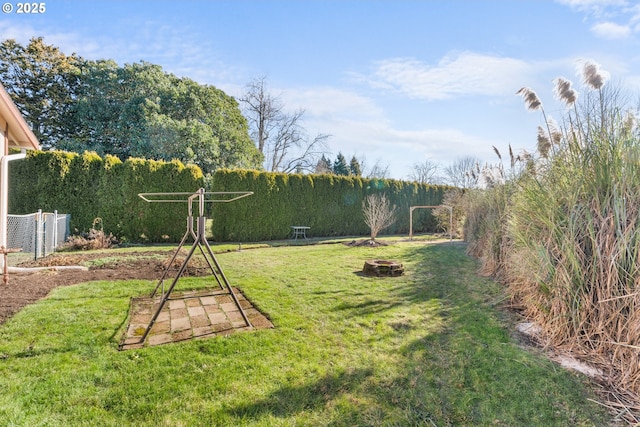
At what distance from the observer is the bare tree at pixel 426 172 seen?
31.0 metres

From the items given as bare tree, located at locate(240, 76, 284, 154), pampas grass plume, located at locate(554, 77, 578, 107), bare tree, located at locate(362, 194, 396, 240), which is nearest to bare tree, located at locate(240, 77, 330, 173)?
bare tree, located at locate(240, 76, 284, 154)

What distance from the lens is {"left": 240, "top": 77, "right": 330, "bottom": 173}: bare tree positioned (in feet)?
70.1

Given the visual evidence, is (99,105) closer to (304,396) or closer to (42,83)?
(42,83)

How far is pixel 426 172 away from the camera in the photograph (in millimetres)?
31250

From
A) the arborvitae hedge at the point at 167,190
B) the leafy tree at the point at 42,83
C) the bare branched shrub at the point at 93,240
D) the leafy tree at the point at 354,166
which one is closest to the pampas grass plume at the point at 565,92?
the arborvitae hedge at the point at 167,190

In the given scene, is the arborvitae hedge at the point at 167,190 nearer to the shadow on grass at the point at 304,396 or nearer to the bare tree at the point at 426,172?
the shadow on grass at the point at 304,396

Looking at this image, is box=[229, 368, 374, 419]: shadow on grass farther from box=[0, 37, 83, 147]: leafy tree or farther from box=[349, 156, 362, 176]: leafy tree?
box=[349, 156, 362, 176]: leafy tree

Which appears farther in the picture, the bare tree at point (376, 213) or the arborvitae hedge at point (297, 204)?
the arborvitae hedge at point (297, 204)

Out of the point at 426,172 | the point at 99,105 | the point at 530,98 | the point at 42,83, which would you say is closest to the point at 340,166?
the point at 426,172

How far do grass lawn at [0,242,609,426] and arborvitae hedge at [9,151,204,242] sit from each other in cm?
609

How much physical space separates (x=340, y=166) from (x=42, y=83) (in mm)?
24633

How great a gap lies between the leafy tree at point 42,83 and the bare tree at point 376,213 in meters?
17.4

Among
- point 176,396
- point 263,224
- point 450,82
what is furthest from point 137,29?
point 176,396

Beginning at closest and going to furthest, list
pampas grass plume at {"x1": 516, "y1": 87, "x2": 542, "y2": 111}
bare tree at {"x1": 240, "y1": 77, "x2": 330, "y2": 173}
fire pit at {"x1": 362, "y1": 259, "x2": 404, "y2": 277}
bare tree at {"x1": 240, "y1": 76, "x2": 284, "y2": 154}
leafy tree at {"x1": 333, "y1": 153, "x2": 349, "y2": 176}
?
pampas grass plume at {"x1": 516, "y1": 87, "x2": 542, "y2": 111}, fire pit at {"x1": 362, "y1": 259, "x2": 404, "y2": 277}, bare tree at {"x1": 240, "y1": 76, "x2": 284, "y2": 154}, bare tree at {"x1": 240, "y1": 77, "x2": 330, "y2": 173}, leafy tree at {"x1": 333, "y1": 153, "x2": 349, "y2": 176}
